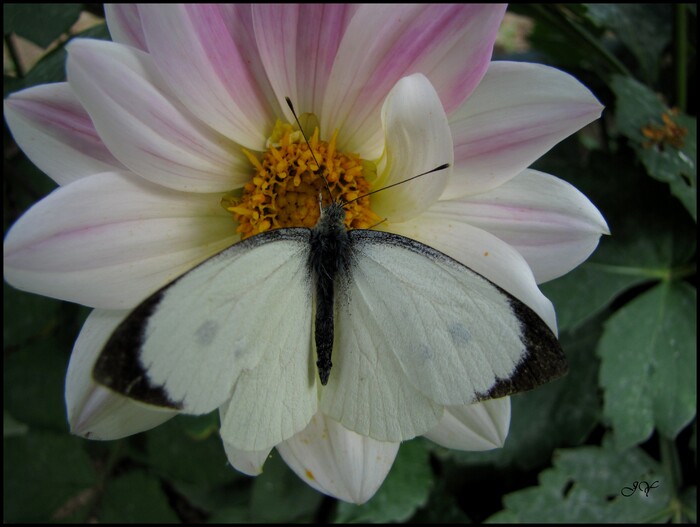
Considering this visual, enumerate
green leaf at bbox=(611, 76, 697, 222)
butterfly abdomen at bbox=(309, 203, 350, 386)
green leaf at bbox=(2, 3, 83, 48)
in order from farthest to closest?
green leaf at bbox=(611, 76, 697, 222), green leaf at bbox=(2, 3, 83, 48), butterfly abdomen at bbox=(309, 203, 350, 386)

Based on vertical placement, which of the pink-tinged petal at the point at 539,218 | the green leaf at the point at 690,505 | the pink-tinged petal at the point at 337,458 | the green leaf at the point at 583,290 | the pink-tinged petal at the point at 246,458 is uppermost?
the pink-tinged petal at the point at 539,218

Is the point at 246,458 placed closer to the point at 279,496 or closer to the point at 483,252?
the point at 483,252

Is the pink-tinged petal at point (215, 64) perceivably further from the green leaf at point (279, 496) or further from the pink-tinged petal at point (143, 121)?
the green leaf at point (279, 496)

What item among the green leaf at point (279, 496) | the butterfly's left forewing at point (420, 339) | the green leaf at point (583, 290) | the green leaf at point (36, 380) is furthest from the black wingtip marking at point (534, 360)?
the green leaf at point (36, 380)

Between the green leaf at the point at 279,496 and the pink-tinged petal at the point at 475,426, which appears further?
the green leaf at the point at 279,496

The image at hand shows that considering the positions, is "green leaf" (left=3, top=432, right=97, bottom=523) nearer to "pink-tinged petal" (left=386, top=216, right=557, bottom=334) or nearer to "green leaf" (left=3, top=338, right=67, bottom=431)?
"green leaf" (left=3, top=338, right=67, bottom=431)

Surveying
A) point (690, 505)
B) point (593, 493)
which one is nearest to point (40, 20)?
point (593, 493)

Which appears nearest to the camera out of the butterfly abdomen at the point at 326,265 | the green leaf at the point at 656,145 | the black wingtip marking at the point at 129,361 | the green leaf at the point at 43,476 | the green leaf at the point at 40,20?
the black wingtip marking at the point at 129,361

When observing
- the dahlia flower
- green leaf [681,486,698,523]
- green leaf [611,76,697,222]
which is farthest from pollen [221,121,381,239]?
green leaf [681,486,698,523]
